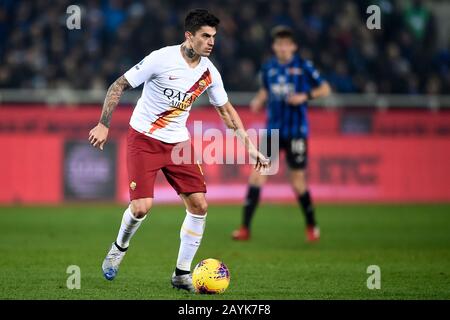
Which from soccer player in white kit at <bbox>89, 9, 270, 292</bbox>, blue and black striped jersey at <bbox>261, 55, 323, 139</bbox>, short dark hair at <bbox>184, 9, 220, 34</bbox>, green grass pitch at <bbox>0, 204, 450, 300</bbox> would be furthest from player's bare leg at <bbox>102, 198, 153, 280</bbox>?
blue and black striped jersey at <bbox>261, 55, 323, 139</bbox>

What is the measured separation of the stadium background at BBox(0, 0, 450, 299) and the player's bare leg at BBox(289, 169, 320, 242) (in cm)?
68

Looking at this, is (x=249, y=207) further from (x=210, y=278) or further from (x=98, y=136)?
(x=98, y=136)

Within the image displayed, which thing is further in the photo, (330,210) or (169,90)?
(330,210)

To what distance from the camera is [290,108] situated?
12414mm

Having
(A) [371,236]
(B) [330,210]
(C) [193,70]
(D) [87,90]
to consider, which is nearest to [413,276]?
(C) [193,70]

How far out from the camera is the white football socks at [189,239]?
826 centimetres

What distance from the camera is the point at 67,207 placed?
639 inches

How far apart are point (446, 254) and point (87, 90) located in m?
9.19

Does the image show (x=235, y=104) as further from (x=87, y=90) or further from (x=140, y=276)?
(x=140, y=276)

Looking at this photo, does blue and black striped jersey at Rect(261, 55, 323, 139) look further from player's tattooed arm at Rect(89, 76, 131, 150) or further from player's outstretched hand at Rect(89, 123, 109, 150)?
player's outstretched hand at Rect(89, 123, 109, 150)

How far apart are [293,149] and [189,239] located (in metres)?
4.28

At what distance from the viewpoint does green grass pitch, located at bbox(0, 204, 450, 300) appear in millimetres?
8039

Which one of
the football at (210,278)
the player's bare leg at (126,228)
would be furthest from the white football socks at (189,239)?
the player's bare leg at (126,228)

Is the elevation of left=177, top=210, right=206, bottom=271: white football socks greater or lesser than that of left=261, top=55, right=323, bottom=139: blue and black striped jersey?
lesser
